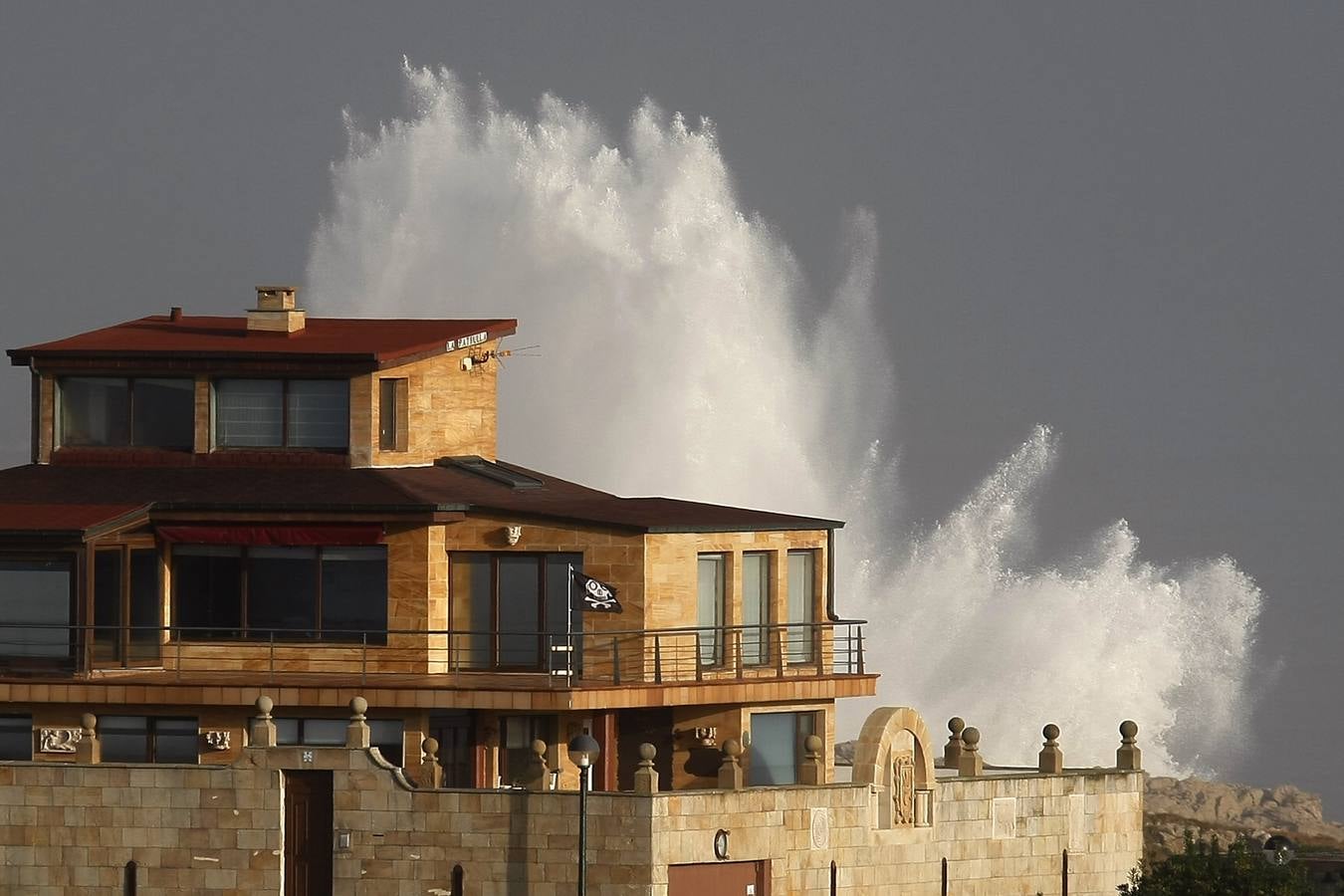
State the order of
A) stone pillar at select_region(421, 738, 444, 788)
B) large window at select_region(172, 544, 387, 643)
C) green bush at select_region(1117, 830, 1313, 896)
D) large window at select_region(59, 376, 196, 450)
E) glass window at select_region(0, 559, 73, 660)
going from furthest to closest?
large window at select_region(59, 376, 196, 450)
large window at select_region(172, 544, 387, 643)
glass window at select_region(0, 559, 73, 660)
green bush at select_region(1117, 830, 1313, 896)
stone pillar at select_region(421, 738, 444, 788)

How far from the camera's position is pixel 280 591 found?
56594 mm

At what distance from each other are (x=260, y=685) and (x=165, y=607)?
297 cm

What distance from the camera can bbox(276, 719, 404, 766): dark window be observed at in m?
55.1

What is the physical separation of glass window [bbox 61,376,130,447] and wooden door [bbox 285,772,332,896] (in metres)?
9.12

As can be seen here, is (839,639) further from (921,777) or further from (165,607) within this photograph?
(165,607)

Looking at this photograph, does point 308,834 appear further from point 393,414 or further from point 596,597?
point 393,414

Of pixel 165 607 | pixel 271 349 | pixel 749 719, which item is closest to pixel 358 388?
pixel 271 349

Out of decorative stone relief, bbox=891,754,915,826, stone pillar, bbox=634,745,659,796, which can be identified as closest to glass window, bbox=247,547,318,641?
stone pillar, bbox=634,745,659,796

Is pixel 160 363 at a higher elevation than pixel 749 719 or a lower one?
higher

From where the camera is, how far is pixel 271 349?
58406 mm

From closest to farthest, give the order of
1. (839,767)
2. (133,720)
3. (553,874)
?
(553,874)
(133,720)
(839,767)

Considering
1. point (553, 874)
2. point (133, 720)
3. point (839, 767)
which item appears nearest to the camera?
point (553, 874)

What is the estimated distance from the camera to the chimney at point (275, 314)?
60562mm

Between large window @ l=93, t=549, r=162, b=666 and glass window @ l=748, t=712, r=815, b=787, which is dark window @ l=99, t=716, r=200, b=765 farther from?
glass window @ l=748, t=712, r=815, b=787
